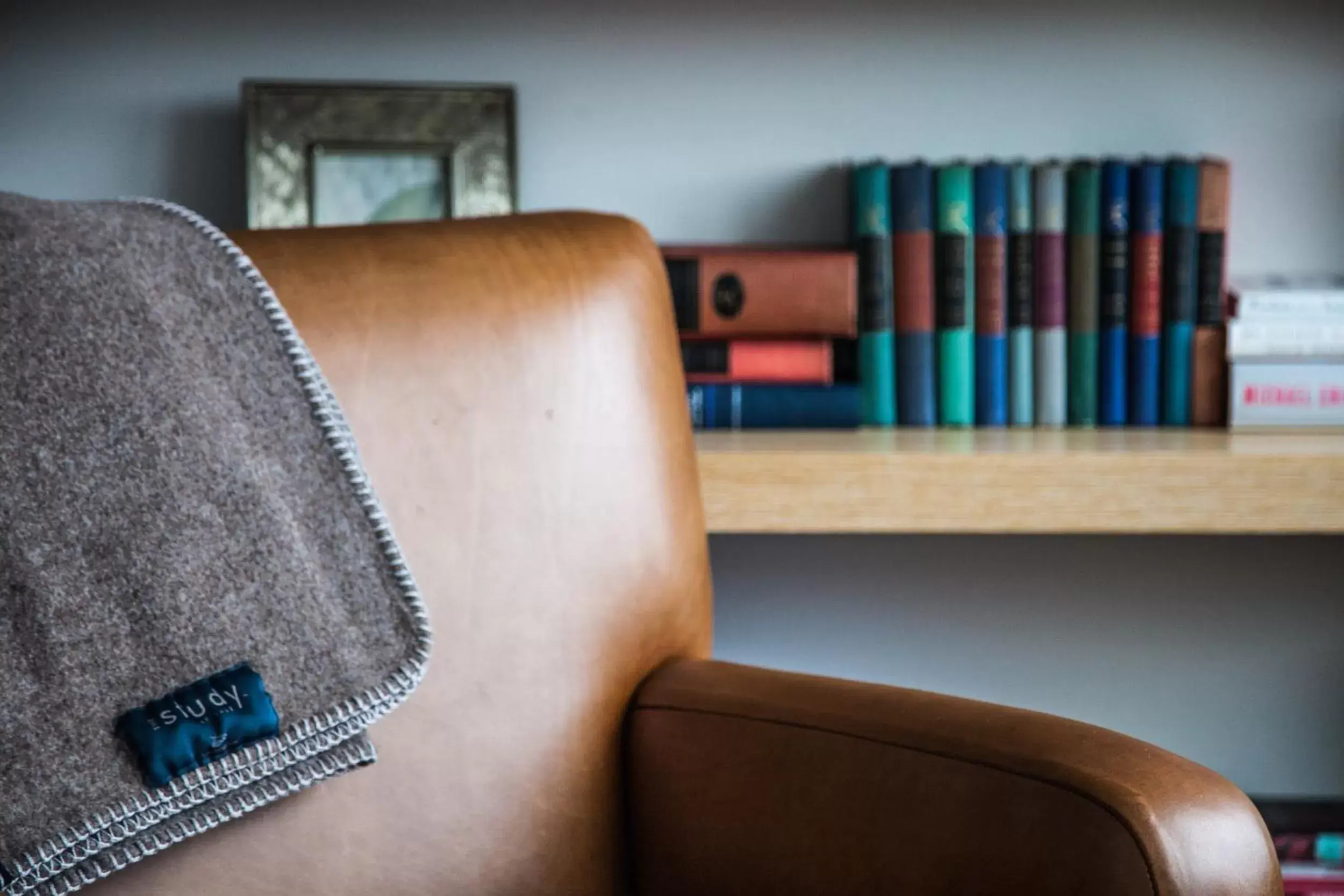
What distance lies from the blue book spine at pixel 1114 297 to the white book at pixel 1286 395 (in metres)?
0.10

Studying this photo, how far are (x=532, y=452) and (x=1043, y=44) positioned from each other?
87 cm

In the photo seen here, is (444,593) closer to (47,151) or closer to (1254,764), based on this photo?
(47,151)

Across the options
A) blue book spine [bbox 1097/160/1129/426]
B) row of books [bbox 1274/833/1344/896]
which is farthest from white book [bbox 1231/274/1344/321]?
row of books [bbox 1274/833/1344/896]

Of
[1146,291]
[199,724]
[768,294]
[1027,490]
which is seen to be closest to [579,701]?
[199,724]

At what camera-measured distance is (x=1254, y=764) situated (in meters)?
1.27

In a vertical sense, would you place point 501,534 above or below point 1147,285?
below

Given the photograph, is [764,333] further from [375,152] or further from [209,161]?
[209,161]

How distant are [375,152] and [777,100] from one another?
17.0 inches

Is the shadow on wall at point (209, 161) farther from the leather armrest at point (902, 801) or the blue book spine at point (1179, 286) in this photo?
the blue book spine at point (1179, 286)

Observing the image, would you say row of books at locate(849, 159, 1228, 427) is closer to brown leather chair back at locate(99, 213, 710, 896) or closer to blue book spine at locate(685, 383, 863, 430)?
blue book spine at locate(685, 383, 863, 430)

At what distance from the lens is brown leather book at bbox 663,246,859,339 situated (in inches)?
39.6

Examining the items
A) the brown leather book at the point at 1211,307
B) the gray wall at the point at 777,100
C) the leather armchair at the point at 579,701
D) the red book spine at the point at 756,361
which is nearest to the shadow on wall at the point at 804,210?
the gray wall at the point at 777,100

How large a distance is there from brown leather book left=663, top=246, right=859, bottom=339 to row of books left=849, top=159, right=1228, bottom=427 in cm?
7

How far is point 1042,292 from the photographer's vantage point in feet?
→ 3.51
